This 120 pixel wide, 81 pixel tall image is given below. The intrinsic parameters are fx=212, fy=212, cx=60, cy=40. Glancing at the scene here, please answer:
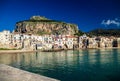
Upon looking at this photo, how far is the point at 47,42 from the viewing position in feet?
507

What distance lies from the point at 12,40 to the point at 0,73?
394 feet

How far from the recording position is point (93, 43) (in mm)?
180625

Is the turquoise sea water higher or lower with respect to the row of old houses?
lower

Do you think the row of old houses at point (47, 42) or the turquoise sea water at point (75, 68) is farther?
the row of old houses at point (47, 42)

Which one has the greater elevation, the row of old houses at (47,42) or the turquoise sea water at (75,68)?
the row of old houses at (47,42)

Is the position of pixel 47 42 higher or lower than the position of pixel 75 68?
higher

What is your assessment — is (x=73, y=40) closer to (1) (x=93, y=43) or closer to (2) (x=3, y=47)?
(1) (x=93, y=43)

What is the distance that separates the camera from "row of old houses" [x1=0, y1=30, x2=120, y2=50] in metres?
131

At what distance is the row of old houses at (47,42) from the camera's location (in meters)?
131

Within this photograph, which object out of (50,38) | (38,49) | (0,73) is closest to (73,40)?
(50,38)

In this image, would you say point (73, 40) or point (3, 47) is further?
point (73, 40)

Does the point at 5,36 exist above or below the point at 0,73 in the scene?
Answer: above

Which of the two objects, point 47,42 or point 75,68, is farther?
point 47,42

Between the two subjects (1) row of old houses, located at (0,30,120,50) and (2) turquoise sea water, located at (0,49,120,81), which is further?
(1) row of old houses, located at (0,30,120,50)
